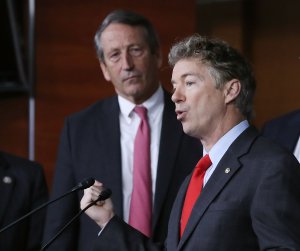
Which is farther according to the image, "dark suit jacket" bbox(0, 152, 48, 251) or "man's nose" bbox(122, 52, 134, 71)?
"dark suit jacket" bbox(0, 152, 48, 251)

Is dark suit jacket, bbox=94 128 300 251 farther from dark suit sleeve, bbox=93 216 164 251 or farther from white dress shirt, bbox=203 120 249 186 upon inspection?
dark suit sleeve, bbox=93 216 164 251

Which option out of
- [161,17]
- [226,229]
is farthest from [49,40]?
[226,229]

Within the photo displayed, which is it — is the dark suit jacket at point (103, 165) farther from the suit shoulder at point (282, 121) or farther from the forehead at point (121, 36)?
the suit shoulder at point (282, 121)

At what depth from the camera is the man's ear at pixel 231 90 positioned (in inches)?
100

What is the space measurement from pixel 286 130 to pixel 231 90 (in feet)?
3.29

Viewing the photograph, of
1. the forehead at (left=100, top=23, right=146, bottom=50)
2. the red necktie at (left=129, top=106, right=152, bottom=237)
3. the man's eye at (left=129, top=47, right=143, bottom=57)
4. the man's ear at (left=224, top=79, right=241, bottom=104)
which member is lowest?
the red necktie at (left=129, top=106, right=152, bottom=237)

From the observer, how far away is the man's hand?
2.65 m

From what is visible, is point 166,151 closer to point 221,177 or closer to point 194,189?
point 194,189

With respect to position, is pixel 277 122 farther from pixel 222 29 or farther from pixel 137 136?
pixel 222 29

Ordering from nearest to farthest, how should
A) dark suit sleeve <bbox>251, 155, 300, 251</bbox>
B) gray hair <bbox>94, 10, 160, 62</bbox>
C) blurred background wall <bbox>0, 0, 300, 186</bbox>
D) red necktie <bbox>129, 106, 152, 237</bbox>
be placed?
dark suit sleeve <bbox>251, 155, 300, 251</bbox> → red necktie <bbox>129, 106, 152, 237</bbox> → gray hair <bbox>94, 10, 160, 62</bbox> → blurred background wall <bbox>0, 0, 300, 186</bbox>

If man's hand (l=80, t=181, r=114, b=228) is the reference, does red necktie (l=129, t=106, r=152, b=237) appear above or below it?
below

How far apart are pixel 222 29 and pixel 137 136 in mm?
1618

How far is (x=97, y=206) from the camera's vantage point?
8.85 feet

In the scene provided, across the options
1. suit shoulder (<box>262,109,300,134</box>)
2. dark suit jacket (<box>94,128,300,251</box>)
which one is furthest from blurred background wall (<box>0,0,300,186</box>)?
dark suit jacket (<box>94,128,300,251</box>)
